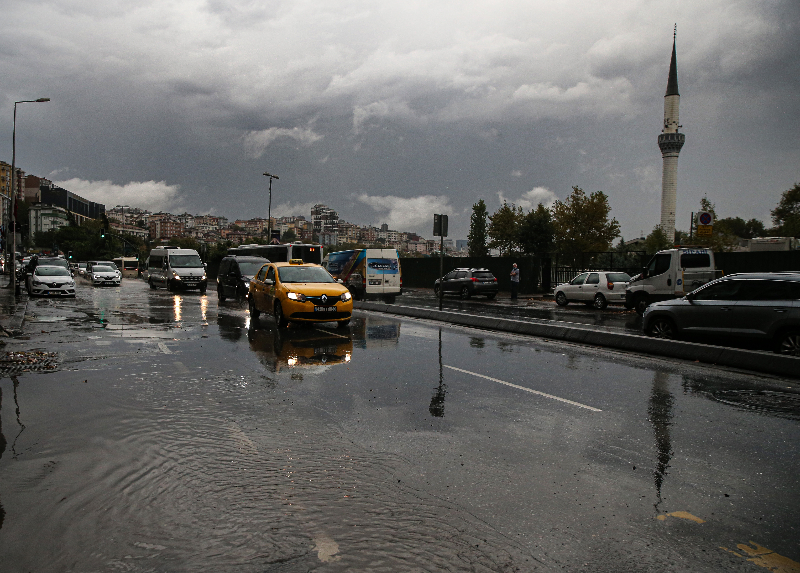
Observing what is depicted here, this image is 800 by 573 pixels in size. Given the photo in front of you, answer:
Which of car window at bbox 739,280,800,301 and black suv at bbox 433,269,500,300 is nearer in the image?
car window at bbox 739,280,800,301

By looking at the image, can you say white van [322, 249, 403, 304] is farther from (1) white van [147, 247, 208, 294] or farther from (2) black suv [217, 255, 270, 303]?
(1) white van [147, 247, 208, 294]

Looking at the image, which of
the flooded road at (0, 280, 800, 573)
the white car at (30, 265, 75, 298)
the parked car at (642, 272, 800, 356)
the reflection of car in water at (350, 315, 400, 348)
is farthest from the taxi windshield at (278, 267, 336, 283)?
the white car at (30, 265, 75, 298)

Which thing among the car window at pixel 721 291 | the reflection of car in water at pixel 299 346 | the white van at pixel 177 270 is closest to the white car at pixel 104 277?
the white van at pixel 177 270

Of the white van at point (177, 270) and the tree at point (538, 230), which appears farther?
the tree at point (538, 230)

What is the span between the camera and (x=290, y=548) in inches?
136

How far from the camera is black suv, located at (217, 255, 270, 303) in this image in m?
26.0

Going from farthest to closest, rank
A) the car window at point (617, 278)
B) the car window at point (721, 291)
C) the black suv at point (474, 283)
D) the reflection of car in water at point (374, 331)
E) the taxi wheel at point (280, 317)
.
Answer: the black suv at point (474, 283), the car window at point (617, 278), the taxi wheel at point (280, 317), the reflection of car in water at point (374, 331), the car window at point (721, 291)

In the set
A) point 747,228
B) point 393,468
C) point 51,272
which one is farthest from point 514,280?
point 747,228

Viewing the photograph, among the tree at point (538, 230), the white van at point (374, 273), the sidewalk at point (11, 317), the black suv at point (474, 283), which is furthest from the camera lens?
the tree at point (538, 230)

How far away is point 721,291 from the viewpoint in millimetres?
11875

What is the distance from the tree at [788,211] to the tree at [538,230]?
2168cm

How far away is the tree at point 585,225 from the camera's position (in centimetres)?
5916

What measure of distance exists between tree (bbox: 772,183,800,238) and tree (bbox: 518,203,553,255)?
21680mm

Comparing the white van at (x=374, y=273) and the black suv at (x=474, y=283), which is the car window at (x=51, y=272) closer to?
the white van at (x=374, y=273)
